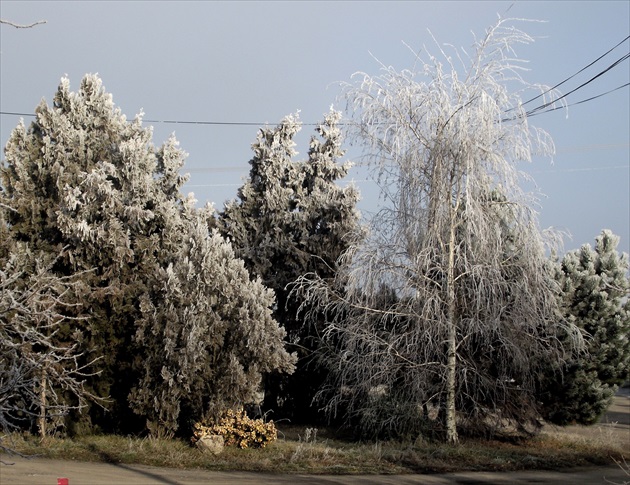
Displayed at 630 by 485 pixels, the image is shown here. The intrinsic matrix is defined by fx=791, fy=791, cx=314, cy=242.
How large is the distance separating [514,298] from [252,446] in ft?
21.5

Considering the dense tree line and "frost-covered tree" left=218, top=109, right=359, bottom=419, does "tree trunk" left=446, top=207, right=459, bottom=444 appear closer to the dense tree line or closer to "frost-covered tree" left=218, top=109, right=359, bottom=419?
the dense tree line

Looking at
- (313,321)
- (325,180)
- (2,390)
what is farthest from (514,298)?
(2,390)

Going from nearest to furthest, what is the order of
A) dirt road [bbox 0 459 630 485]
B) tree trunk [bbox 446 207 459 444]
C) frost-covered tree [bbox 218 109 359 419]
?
dirt road [bbox 0 459 630 485]
tree trunk [bbox 446 207 459 444]
frost-covered tree [bbox 218 109 359 419]

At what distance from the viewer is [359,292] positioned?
18.1 m

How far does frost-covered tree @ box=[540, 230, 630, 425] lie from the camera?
1953 centimetres

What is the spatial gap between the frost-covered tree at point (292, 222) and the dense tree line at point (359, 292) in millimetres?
1262

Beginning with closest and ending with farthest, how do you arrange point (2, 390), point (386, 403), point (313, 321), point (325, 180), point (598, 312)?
point (2, 390), point (386, 403), point (598, 312), point (313, 321), point (325, 180)

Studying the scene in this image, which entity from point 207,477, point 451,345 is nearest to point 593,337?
point 451,345

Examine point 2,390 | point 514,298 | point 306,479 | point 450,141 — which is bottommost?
point 306,479

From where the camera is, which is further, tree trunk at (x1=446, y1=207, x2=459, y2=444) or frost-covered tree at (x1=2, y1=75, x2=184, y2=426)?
frost-covered tree at (x1=2, y1=75, x2=184, y2=426)

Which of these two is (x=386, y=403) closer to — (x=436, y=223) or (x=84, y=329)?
(x=436, y=223)

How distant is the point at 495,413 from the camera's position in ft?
60.9

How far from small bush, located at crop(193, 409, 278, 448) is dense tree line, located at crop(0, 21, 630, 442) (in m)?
0.46

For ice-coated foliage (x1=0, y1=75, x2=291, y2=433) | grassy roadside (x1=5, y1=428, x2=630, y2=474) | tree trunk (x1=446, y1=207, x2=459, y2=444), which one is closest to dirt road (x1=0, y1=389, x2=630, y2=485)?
grassy roadside (x1=5, y1=428, x2=630, y2=474)
